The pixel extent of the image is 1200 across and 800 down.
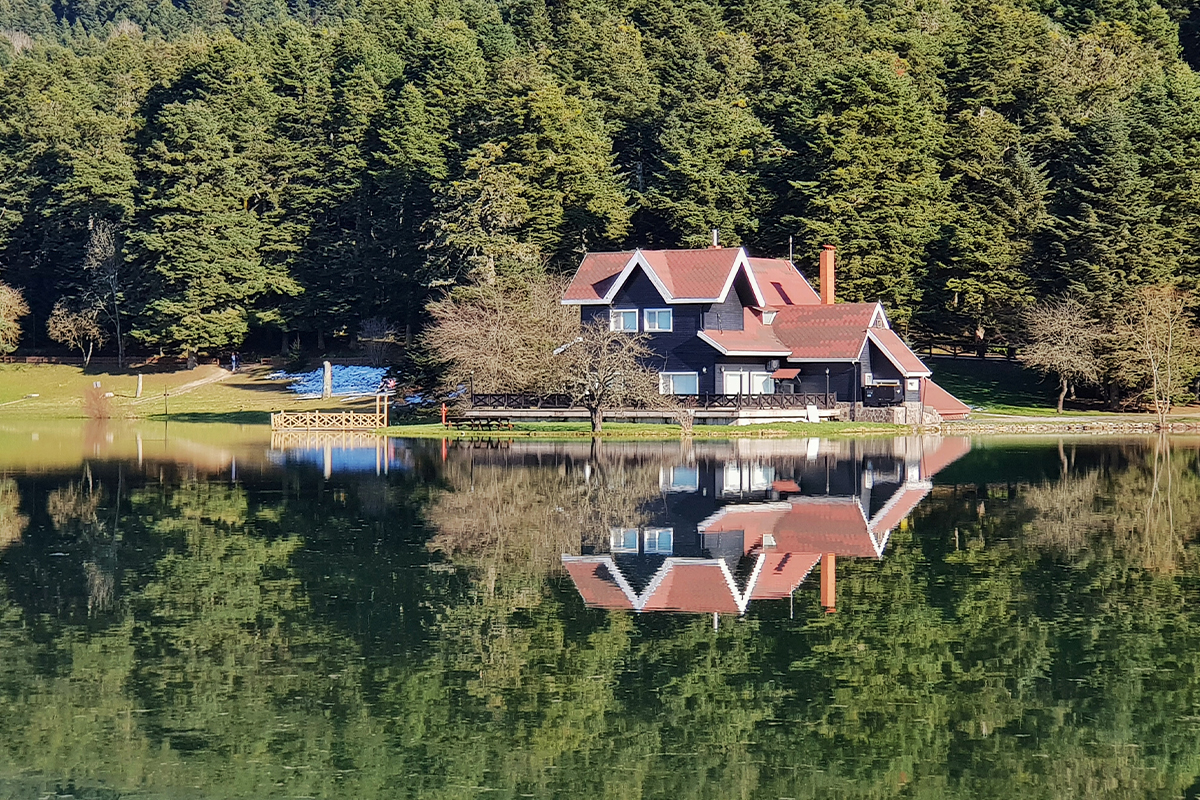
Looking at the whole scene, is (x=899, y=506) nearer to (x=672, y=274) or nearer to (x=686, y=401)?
(x=686, y=401)

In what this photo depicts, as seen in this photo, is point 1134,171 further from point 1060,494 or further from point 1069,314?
point 1060,494

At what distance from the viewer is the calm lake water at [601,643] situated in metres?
13.0

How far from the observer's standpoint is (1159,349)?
62125 millimetres

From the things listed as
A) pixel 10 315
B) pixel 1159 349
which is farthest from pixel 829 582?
pixel 10 315

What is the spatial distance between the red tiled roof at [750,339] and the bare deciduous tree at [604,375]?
3103mm

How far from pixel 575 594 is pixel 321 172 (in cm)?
7018

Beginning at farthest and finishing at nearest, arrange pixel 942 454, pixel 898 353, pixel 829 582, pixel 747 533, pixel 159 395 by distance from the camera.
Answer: pixel 159 395 < pixel 898 353 < pixel 942 454 < pixel 747 533 < pixel 829 582

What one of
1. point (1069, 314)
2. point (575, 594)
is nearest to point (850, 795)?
point (575, 594)

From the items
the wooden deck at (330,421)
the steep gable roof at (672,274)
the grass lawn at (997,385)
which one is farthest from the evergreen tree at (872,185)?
the wooden deck at (330,421)

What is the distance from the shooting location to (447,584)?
846 inches

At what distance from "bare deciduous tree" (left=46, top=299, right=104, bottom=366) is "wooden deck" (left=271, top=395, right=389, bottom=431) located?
Result: 27879 millimetres

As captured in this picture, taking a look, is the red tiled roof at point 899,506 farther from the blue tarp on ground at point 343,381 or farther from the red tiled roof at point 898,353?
the blue tarp on ground at point 343,381

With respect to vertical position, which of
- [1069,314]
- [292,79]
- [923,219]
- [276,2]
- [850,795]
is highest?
[276,2]

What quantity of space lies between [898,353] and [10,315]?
51.8 meters
